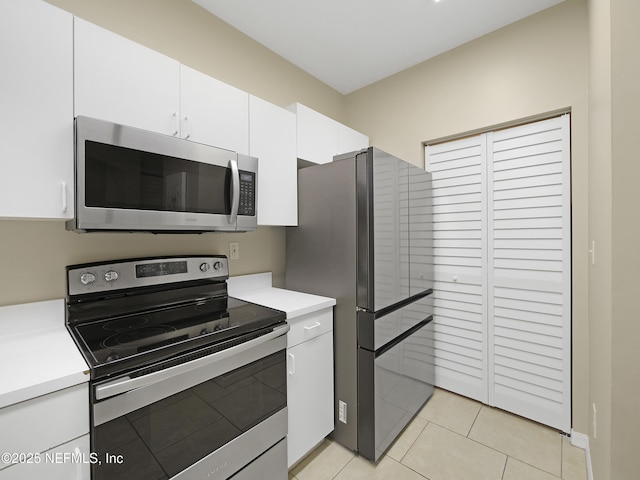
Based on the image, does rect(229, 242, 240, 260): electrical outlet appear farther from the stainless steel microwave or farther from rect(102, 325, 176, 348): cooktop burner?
rect(102, 325, 176, 348): cooktop burner

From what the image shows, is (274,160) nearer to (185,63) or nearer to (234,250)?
(234,250)

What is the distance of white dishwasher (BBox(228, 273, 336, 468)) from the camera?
1.56 m

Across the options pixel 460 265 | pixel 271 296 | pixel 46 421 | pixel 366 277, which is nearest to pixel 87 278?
pixel 46 421

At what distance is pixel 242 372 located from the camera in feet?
4.16

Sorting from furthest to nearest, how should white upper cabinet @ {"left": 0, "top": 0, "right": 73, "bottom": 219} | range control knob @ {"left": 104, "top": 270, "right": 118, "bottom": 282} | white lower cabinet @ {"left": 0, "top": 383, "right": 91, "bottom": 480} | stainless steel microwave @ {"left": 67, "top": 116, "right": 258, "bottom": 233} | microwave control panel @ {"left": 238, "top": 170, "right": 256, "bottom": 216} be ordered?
microwave control panel @ {"left": 238, "top": 170, "right": 256, "bottom": 216}, range control knob @ {"left": 104, "top": 270, "right": 118, "bottom": 282}, stainless steel microwave @ {"left": 67, "top": 116, "right": 258, "bottom": 233}, white upper cabinet @ {"left": 0, "top": 0, "right": 73, "bottom": 219}, white lower cabinet @ {"left": 0, "top": 383, "right": 91, "bottom": 480}

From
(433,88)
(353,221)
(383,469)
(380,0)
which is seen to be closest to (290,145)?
(353,221)

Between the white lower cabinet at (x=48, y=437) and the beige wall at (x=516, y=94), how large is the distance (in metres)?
2.51

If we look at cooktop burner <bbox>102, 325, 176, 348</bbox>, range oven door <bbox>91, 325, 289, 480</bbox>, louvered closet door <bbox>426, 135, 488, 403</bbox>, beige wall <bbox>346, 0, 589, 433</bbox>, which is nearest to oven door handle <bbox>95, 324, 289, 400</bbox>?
range oven door <bbox>91, 325, 289, 480</bbox>

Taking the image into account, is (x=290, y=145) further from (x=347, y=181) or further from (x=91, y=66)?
(x=91, y=66)

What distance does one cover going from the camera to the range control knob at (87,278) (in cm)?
133

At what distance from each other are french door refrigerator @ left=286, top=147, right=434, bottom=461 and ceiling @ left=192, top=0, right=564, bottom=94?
971 mm

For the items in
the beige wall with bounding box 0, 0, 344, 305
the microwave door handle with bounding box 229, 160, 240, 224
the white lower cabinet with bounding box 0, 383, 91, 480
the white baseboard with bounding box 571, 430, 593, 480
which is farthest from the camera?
the white baseboard with bounding box 571, 430, 593, 480

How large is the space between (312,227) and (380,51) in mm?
1533

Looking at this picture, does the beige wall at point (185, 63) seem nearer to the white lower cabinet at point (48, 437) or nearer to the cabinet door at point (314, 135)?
the cabinet door at point (314, 135)
